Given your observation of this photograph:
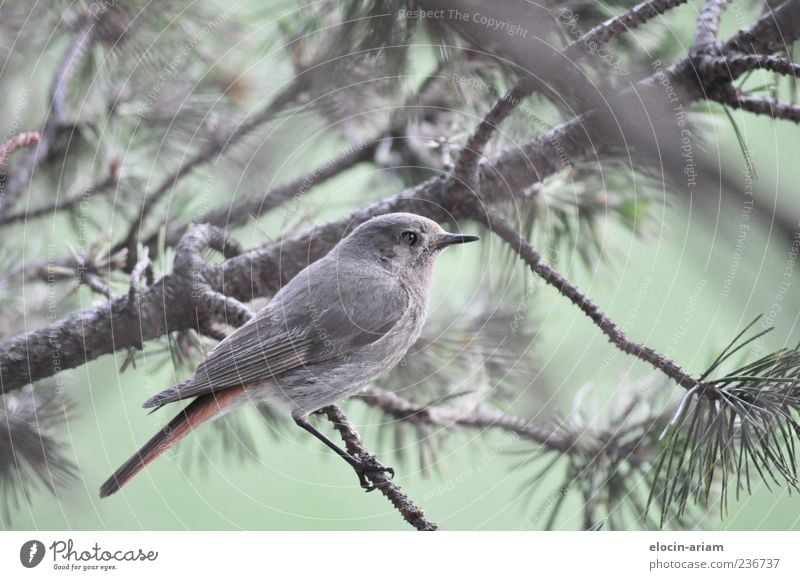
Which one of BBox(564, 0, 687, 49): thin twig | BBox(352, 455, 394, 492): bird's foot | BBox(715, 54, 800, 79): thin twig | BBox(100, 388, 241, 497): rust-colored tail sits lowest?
BBox(352, 455, 394, 492): bird's foot

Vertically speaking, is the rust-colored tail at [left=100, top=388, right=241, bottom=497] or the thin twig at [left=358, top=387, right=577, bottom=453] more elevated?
the rust-colored tail at [left=100, top=388, right=241, bottom=497]

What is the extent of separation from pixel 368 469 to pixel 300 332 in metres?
0.17

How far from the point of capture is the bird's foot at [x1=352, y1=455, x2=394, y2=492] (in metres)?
0.89

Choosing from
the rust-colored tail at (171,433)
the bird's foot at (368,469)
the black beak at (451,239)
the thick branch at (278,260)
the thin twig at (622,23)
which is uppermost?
the thin twig at (622,23)

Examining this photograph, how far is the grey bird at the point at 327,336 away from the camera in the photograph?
2.80 ft

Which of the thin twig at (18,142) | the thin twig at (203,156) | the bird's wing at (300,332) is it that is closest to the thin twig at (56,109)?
the thin twig at (18,142)

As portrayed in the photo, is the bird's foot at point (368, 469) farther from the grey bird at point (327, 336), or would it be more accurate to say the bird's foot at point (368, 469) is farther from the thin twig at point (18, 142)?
the thin twig at point (18, 142)

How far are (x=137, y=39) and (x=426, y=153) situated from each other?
35 centimetres

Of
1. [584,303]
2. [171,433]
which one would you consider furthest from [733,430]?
[171,433]

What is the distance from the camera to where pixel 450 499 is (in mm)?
902

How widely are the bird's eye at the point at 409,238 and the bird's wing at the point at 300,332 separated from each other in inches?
1.9

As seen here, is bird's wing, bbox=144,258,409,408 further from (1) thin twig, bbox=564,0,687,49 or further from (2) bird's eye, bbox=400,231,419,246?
(1) thin twig, bbox=564,0,687,49

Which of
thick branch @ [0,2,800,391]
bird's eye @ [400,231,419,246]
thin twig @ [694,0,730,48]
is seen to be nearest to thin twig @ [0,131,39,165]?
thick branch @ [0,2,800,391]

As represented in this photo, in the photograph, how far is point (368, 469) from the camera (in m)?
0.89
